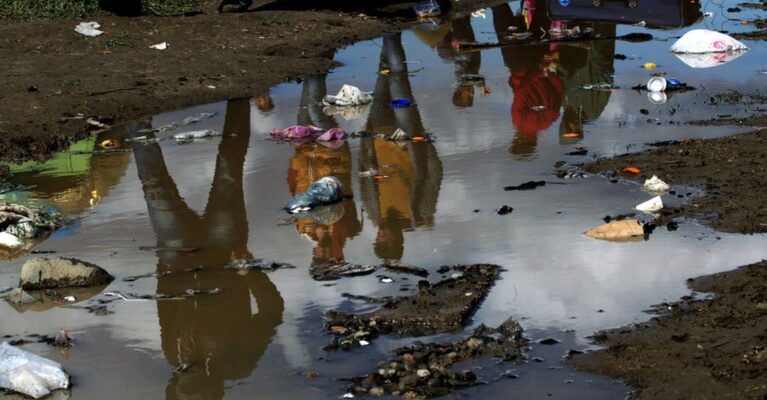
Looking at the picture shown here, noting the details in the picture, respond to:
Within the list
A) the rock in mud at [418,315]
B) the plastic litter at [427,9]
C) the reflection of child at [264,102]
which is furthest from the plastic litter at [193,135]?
the plastic litter at [427,9]

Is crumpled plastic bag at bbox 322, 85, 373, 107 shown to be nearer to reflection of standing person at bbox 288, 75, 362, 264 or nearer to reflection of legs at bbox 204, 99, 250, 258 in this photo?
reflection of standing person at bbox 288, 75, 362, 264

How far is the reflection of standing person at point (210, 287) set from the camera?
575 cm

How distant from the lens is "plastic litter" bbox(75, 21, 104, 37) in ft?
51.2

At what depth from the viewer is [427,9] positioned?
1962cm

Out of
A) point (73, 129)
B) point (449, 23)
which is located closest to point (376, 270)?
point (73, 129)

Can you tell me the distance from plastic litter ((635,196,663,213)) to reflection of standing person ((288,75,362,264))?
1.73m

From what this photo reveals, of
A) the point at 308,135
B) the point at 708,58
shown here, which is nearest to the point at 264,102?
the point at 308,135

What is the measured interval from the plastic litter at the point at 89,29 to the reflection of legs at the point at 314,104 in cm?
310

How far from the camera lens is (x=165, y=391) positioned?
5.48m

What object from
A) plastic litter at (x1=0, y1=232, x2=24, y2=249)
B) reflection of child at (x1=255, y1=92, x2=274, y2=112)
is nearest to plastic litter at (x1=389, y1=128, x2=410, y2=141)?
reflection of child at (x1=255, y1=92, x2=274, y2=112)

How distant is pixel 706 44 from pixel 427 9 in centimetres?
607

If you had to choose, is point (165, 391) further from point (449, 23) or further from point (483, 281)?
point (449, 23)

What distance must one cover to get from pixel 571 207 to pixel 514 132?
2.63 m

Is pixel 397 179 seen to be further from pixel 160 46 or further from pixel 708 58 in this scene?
pixel 160 46
